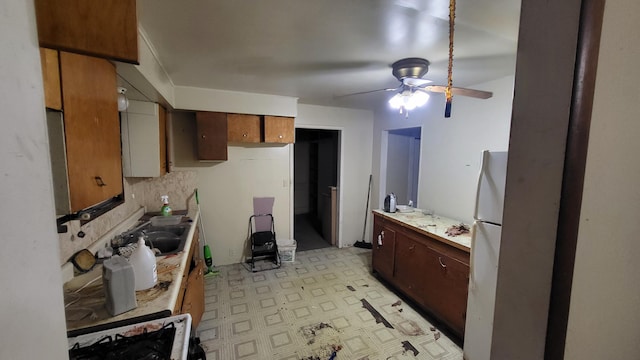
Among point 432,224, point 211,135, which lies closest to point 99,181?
point 211,135

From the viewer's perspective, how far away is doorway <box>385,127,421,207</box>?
13.9 ft

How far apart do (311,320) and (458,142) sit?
7.79ft

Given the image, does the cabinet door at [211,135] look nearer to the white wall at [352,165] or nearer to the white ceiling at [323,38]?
the white ceiling at [323,38]

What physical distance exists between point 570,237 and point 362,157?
12.5ft

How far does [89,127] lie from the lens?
1.11m

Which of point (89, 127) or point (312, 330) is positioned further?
point (312, 330)

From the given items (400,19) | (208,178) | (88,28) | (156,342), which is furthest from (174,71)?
(156,342)

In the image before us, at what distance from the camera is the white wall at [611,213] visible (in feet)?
1.37

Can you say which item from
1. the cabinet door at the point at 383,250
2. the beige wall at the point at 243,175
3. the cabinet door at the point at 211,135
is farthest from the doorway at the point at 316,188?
the cabinet door at the point at 211,135

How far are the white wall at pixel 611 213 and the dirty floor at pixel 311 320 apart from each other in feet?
6.02

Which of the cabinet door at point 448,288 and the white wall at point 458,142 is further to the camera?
the white wall at point 458,142

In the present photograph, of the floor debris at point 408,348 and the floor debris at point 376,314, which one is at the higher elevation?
the floor debris at point 376,314

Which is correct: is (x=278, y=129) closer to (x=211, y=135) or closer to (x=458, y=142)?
(x=211, y=135)

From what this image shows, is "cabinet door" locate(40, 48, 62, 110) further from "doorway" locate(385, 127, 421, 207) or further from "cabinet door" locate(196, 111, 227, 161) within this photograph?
"doorway" locate(385, 127, 421, 207)
